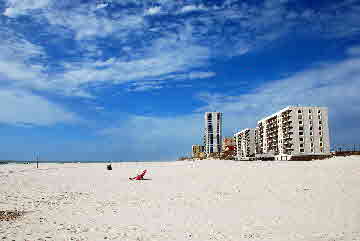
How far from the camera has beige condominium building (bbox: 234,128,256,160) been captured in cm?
14712

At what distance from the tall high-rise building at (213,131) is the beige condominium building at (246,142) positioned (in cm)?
1060

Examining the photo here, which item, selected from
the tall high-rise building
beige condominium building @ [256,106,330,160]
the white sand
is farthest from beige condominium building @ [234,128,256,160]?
the white sand

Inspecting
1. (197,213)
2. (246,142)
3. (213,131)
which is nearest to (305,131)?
(246,142)

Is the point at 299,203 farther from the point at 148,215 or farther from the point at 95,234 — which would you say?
the point at 95,234

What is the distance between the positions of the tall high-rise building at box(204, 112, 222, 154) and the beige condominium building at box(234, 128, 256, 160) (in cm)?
1060

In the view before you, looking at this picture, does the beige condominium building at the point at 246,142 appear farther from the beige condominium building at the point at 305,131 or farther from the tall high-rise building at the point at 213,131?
the beige condominium building at the point at 305,131

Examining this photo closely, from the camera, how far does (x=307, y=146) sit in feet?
324

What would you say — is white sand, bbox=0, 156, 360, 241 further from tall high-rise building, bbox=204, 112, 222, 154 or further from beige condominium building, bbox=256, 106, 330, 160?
tall high-rise building, bbox=204, 112, 222, 154

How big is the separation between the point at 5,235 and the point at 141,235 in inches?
164

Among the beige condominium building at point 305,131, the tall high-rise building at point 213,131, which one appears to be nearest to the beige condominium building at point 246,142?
the tall high-rise building at point 213,131

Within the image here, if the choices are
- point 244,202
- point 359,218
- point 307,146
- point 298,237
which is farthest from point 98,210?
point 307,146

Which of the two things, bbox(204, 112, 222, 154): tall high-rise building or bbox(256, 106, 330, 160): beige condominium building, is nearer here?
bbox(256, 106, 330, 160): beige condominium building

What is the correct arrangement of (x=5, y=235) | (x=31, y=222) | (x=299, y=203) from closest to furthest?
(x=5, y=235) → (x=31, y=222) → (x=299, y=203)

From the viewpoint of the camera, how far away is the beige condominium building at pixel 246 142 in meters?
147
